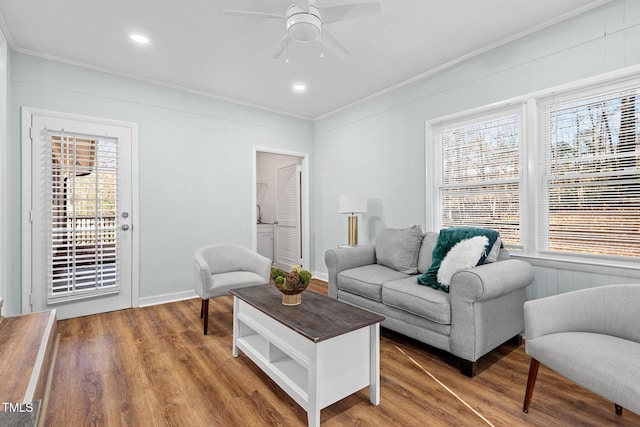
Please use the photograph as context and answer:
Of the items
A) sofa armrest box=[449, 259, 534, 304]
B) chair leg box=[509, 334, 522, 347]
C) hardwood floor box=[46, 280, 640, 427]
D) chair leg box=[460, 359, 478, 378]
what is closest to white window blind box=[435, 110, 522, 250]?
sofa armrest box=[449, 259, 534, 304]

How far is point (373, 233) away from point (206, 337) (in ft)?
7.78

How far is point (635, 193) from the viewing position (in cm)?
227

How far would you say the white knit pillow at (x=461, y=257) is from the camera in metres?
2.36

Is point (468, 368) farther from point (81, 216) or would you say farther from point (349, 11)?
point (81, 216)

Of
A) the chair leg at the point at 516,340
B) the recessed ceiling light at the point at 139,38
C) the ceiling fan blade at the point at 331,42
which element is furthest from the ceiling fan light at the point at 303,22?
the chair leg at the point at 516,340

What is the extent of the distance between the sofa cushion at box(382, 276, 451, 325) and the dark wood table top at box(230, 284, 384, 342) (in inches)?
24.1

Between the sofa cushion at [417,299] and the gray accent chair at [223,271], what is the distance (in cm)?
129

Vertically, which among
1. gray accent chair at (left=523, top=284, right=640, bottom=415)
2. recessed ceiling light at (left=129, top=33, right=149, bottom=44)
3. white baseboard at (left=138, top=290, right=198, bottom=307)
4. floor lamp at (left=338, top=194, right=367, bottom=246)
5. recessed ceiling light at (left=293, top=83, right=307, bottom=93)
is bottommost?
white baseboard at (left=138, top=290, right=198, bottom=307)

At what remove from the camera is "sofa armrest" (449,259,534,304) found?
206 cm

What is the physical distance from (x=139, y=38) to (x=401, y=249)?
311 cm

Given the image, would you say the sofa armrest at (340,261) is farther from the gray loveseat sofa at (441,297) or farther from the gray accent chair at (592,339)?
the gray accent chair at (592,339)

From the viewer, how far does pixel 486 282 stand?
6.80 feet

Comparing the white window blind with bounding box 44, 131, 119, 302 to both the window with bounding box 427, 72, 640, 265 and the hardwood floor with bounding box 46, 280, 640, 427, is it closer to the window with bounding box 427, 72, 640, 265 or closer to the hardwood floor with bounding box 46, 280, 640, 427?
the hardwood floor with bounding box 46, 280, 640, 427

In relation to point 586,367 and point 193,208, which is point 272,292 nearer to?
point 586,367
